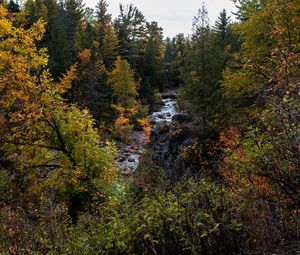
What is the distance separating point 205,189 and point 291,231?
1.18 metres

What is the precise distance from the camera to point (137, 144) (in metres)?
40.2

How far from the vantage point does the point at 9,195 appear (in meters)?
11.8

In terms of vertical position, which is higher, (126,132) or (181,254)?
(181,254)

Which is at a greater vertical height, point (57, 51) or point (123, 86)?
point (57, 51)

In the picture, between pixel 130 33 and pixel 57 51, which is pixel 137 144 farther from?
pixel 130 33

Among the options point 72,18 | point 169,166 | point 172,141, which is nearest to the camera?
point 169,166

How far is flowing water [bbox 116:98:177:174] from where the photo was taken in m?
30.7

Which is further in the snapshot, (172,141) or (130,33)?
(130,33)

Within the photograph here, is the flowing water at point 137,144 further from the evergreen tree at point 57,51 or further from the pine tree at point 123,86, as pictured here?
the evergreen tree at point 57,51

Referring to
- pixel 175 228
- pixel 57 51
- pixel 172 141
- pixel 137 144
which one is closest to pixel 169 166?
pixel 172 141

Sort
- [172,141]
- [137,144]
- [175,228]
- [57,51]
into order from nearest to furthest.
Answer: [175,228], [172,141], [137,144], [57,51]

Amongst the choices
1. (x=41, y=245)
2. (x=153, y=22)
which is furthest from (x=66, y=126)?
(x=153, y=22)

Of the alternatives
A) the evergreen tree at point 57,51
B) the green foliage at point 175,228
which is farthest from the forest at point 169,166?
the evergreen tree at point 57,51

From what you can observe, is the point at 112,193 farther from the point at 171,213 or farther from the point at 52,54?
the point at 52,54
